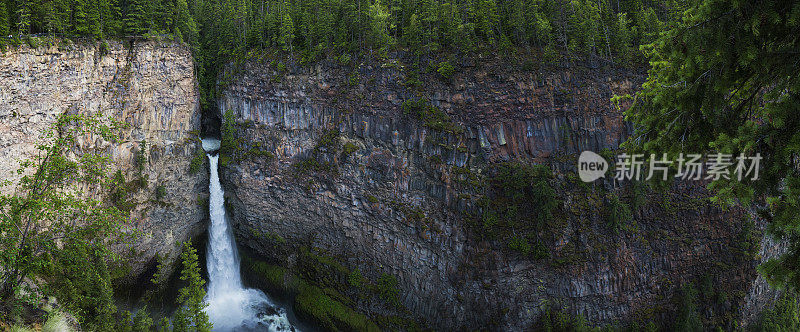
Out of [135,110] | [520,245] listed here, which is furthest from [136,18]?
[520,245]

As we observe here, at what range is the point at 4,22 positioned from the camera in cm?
1902

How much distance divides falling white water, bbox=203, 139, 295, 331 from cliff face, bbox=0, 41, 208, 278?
1234mm

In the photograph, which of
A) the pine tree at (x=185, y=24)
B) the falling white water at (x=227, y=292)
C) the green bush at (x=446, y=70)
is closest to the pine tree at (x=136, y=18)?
the pine tree at (x=185, y=24)

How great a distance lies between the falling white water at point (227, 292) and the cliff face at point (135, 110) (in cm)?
123

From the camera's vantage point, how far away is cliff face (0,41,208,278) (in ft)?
63.5

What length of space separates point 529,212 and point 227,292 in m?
23.6

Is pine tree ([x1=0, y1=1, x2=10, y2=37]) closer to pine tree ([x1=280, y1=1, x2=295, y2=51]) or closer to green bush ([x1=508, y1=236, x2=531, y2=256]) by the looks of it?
pine tree ([x1=280, y1=1, x2=295, y2=51])

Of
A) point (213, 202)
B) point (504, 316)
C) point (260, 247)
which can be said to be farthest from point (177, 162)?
point (504, 316)

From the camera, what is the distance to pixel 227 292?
2823 centimetres

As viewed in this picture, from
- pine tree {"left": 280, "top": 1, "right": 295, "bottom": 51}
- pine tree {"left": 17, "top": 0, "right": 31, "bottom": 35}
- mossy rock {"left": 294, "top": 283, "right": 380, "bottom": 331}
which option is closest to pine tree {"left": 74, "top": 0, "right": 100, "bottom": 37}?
pine tree {"left": 17, "top": 0, "right": 31, "bottom": 35}

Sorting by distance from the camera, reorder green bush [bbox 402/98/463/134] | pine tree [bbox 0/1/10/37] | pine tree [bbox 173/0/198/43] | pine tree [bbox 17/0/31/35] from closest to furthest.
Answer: pine tree [bbox 0/1/10/37], pine tree [bbox 17/0/31/35], green bush [bbox 402/98/463/134], pine tree [bbox 173/0/198/43]

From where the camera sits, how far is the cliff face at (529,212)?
24.3 m

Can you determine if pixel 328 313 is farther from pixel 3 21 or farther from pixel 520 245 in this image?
pixel 3 21

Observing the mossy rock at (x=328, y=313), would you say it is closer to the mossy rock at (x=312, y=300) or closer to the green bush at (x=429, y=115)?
the mossy rock at (x=312, y=300)
